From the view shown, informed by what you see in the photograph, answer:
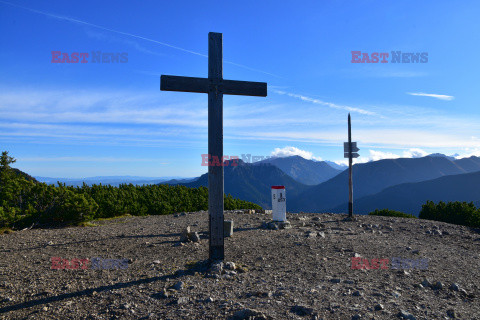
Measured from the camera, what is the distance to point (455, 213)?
15.1m

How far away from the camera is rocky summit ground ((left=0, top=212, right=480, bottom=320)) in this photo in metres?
4.40

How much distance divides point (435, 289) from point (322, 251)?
8.24ft

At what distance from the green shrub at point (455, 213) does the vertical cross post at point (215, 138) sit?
43.7ft

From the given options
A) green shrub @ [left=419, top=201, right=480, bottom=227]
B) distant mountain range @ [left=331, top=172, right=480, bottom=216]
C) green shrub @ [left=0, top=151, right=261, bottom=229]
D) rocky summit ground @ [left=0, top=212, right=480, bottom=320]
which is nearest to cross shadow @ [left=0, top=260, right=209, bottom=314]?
rocky summit ground @ [left=0, top=212, right=480, bottom=320]

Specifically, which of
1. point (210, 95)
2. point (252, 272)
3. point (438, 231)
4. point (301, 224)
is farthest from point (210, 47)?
point (438, 231)

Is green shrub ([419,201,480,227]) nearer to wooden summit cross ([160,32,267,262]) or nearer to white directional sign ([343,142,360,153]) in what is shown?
white directional sign ([343,142,360,153])

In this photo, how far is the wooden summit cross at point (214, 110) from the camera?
6238 millimetres

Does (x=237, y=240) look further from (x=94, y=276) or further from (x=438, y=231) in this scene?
(x=438, y=231)

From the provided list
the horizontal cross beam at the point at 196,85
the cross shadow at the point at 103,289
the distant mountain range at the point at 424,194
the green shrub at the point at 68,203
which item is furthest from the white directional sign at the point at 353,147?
the distant mountain range at the point at 424,194

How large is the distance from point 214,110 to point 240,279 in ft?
10.8

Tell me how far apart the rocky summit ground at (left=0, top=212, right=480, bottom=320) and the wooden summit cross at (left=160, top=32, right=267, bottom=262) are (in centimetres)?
76

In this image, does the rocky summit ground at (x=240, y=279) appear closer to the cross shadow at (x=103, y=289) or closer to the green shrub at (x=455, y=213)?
the cross shadow at (x=103, y=289)

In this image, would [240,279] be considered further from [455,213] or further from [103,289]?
[455,213]

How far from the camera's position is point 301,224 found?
11.7m
